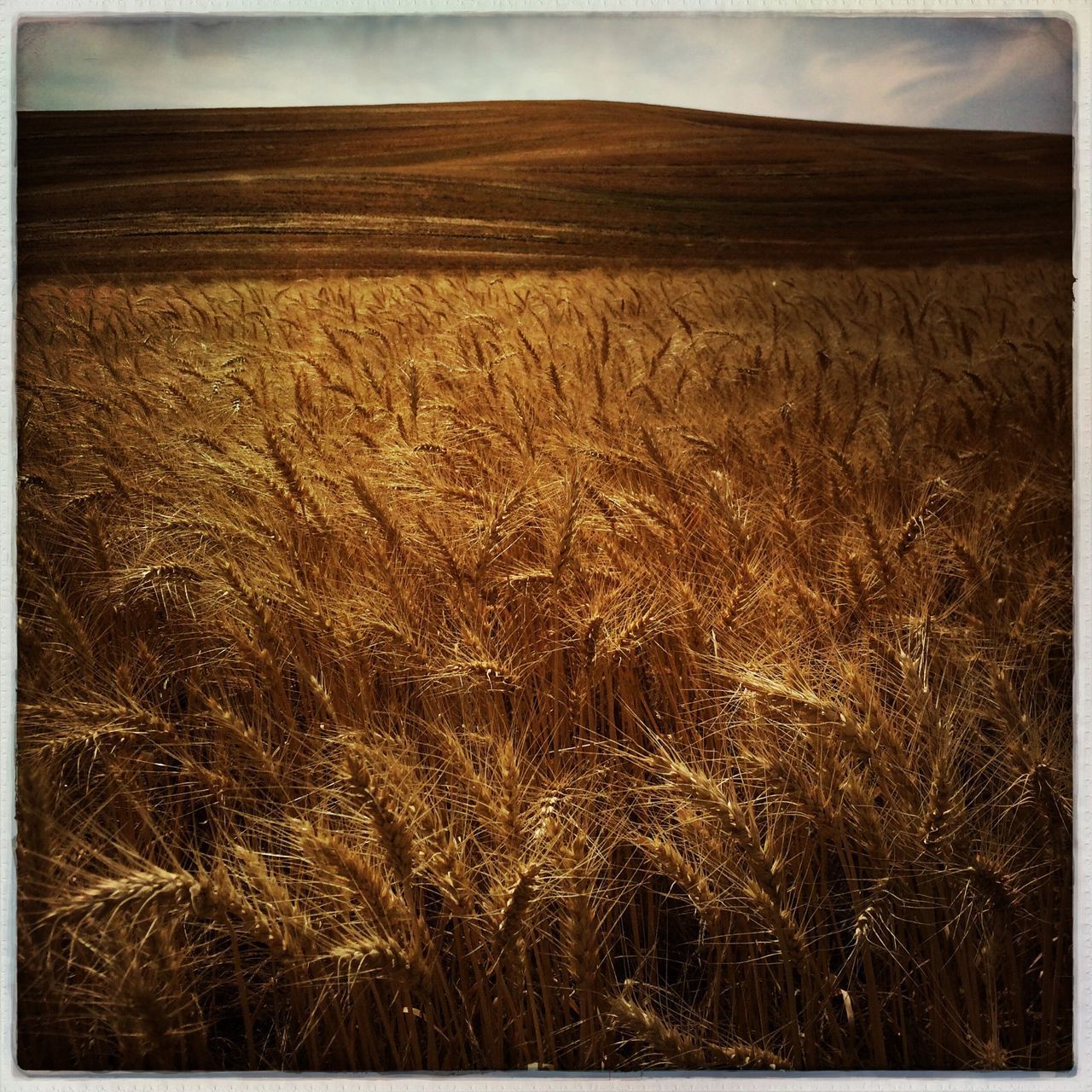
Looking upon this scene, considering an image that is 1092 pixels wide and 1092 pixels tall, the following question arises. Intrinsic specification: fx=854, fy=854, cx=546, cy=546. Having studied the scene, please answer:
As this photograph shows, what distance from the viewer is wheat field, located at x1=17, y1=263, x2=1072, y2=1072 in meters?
1.11

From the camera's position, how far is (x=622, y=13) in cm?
139

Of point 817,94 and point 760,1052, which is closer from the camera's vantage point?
point 760,1052

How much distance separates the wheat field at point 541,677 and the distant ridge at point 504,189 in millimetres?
60

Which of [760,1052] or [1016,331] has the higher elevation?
[1016,331]

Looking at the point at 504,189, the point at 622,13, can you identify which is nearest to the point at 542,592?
the point at 504,189

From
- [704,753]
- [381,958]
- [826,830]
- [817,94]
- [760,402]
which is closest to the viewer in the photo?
[381,958]

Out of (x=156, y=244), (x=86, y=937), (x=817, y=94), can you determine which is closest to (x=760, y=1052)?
(x=86, y=937)

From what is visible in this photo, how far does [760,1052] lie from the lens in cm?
115

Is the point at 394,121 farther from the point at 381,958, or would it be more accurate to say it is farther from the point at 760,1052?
the point at 760,1052

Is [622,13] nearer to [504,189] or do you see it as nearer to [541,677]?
[504,189]

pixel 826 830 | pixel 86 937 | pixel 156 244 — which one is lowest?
pixel 86 937

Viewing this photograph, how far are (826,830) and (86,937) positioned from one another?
100cm

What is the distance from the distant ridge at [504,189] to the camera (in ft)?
4.60

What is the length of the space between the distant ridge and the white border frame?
56 millimetres
